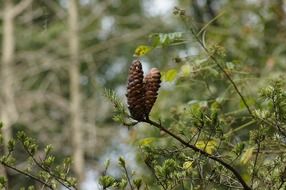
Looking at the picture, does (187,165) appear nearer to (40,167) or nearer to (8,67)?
(40,167)

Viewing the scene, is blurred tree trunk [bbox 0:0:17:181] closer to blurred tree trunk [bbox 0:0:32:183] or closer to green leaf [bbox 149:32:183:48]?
blurred tree trunk [bbox 0:0:32:183]

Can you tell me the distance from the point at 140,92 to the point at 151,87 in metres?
0.06

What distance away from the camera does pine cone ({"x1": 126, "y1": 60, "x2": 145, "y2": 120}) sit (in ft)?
4.66

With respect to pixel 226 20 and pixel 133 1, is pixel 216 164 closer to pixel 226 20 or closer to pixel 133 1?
pixel 226 20

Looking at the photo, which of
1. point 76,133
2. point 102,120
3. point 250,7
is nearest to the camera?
point 250,7

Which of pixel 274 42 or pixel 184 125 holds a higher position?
pixel 274 42

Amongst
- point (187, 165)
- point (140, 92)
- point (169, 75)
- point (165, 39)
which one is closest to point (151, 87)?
point (140, 92)

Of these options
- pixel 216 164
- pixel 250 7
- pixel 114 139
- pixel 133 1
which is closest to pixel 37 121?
pixel 114 139

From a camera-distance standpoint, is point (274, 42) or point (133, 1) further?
point (133, 1)

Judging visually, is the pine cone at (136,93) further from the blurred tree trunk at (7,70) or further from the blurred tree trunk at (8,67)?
the blurred tree trunk at (7,70)

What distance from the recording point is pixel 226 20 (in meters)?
5.84

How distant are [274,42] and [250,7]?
2.13ft

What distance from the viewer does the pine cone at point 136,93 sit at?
1.42 m

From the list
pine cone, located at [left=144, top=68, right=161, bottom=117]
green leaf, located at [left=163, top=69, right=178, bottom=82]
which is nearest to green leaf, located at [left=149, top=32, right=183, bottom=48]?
A: green leaf, located at [left=163, top=69, right=178, bottom=82]
